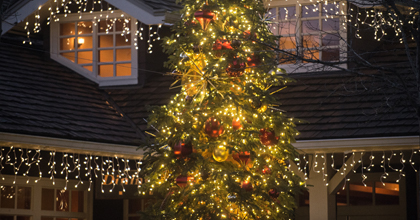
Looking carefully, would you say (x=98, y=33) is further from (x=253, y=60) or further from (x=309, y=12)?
(x=253, y=60)

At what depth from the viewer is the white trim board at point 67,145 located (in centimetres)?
774

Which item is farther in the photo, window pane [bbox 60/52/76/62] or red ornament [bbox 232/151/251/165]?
window pane [bbox 60/52/76/62]

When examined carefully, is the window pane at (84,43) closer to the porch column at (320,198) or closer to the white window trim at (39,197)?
the white window trim at (39,197)

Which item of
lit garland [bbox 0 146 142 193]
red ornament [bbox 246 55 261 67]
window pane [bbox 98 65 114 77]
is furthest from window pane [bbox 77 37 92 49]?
red ornament [bbox 246 55 261 67]

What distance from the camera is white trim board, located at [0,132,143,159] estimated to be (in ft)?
25.4

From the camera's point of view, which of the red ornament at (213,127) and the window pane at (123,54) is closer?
the red ornament at (213,127)

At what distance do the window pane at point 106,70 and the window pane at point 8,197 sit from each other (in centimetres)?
324

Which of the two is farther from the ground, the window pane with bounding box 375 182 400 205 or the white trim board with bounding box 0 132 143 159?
the white trim board with bounding box 0 132 143 159

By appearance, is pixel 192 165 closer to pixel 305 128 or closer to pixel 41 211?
pixel 305 128

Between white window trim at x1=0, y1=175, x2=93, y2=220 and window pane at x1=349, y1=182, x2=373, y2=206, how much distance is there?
5.35 meters

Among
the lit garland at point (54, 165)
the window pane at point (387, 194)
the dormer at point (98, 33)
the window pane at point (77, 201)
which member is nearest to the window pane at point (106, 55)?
the dormer at point (98, 33)

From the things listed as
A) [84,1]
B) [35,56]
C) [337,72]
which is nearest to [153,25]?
[84,1]

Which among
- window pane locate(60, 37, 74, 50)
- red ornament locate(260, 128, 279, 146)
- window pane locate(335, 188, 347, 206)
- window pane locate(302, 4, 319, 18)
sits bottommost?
window pane locate(335, 188, 347, 206)

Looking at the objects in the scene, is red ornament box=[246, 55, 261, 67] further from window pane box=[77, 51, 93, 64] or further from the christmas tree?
window pane box=[77, 51, 93, 64]
